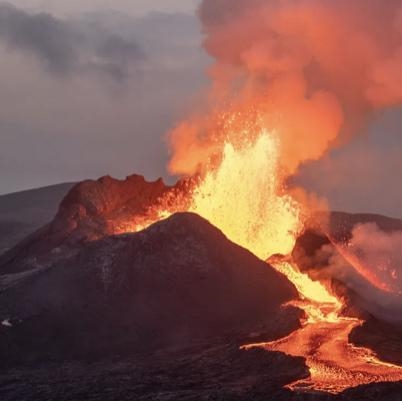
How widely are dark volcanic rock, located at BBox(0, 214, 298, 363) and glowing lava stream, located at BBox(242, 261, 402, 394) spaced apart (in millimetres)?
1898

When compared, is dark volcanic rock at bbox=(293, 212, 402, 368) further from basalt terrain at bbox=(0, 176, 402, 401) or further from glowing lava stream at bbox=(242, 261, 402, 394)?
glowing lava stream at bbox=(242, 261, 402, 394)

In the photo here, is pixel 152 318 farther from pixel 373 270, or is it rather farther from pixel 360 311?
pixel 373 270

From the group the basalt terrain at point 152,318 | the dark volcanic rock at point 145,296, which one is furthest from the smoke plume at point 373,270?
the dark volcanic rock at point 145,296

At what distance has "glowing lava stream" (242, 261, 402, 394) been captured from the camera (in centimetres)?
3603

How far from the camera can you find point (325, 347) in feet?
143

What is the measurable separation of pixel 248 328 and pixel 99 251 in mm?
12421

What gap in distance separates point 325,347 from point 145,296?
13447 millimetres

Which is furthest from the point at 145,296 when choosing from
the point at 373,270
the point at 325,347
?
the point at 373,270

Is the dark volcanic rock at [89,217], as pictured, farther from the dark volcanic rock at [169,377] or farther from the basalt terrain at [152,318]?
the dark volcanic rock at [169,377]

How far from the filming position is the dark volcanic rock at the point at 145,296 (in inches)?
1913

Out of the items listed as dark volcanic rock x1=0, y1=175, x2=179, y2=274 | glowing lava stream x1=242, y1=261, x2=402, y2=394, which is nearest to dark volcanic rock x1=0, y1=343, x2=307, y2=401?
glowing lava stream x1=242, y1=261, x2=402, y2=394

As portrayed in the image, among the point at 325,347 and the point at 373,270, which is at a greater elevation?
the point at 373,270

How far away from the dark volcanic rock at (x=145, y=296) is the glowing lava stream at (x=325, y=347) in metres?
1.90

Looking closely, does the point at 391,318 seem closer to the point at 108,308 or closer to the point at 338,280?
the point at 338,280
